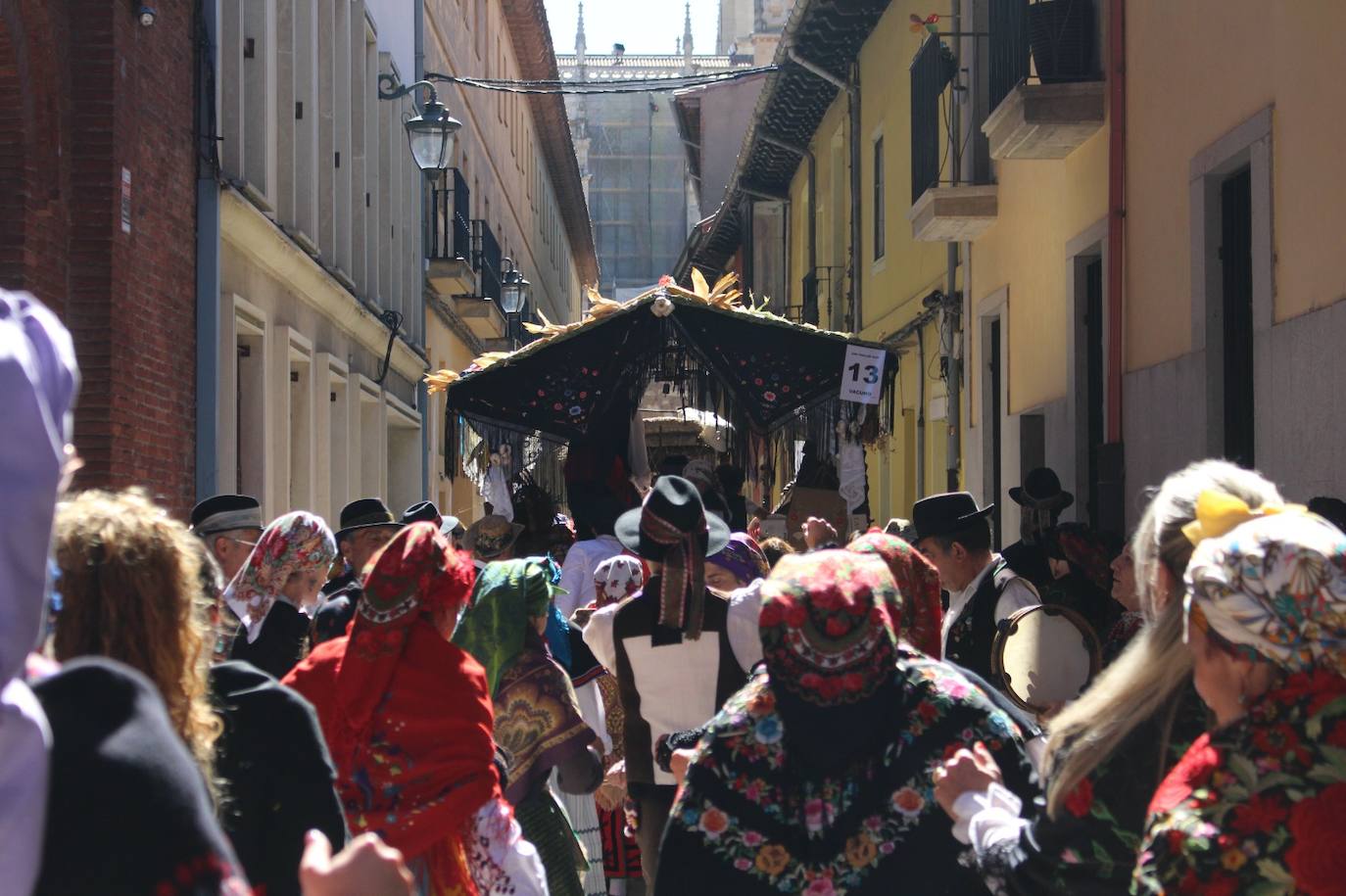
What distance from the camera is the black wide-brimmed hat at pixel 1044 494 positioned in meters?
11.6

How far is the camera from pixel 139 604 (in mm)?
3139

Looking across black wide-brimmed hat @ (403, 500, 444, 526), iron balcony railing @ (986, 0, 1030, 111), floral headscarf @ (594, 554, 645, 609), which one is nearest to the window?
iron balcony railing @ (986, 0, 1030, 111)

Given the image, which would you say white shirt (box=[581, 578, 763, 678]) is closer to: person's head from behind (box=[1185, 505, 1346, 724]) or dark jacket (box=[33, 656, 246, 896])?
person's head from behind (box=[1185, 505, 1346, 724])

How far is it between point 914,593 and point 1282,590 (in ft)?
8.16

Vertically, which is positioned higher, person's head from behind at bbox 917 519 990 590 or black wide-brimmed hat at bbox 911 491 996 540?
black wide-brimmed hat at bbox 911 491 996 540

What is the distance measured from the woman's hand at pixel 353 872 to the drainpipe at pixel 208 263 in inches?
390

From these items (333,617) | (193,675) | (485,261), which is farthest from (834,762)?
(485,261)

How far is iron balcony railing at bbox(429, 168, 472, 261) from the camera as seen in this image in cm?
2583

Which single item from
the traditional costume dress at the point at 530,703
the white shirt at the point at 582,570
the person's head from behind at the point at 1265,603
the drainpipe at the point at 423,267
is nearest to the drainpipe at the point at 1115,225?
the white shirt at the point at 582,570

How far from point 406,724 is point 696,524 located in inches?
66.1

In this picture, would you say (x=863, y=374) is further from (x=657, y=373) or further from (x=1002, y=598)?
(x=1002, y=598)

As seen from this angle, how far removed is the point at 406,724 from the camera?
16.0 feet

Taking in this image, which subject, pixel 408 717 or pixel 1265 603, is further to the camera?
pixel 408 717

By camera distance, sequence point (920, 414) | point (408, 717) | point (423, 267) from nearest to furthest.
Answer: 1. point (408, 717)
2. point (920, 414)
3. point (423, 267)
